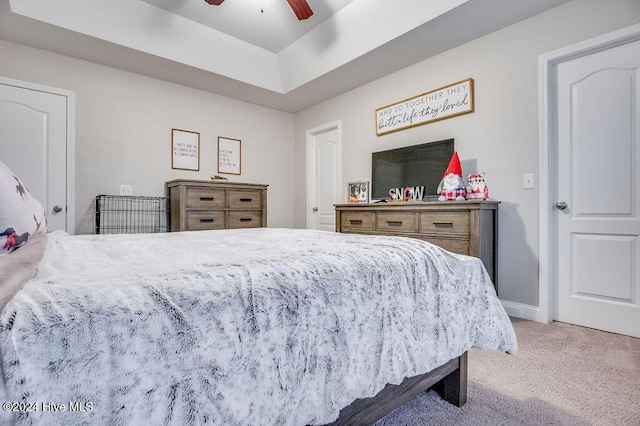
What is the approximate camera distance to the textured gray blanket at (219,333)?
47 centimetres

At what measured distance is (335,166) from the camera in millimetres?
4438

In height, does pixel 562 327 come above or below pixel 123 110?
below

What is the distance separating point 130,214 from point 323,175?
2443mm

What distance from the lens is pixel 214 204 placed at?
363cm

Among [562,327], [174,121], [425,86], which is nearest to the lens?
[562,327]

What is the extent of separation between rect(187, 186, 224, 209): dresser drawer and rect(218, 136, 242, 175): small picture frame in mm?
688

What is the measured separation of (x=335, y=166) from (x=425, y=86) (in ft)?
5.09

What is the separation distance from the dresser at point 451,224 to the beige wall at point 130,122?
2.30 metres

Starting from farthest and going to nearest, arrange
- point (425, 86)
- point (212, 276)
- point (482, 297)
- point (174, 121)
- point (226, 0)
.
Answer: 1. point (174, 121)
2. point (425, 86)
3. point (226, 0)
4. point (482, 297)
5. point (212, 276)

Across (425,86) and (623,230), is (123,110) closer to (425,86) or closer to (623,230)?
(425,86)

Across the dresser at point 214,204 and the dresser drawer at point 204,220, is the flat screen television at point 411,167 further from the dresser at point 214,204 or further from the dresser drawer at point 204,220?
the dresser drawer at point 204,220

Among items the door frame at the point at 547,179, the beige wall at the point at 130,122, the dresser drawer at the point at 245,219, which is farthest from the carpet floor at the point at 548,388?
the beige wall at the point at 130,122

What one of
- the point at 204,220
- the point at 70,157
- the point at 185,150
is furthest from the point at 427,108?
the point at 70,157

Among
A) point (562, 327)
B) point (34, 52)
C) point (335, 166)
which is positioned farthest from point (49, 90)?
point (562, 327)
